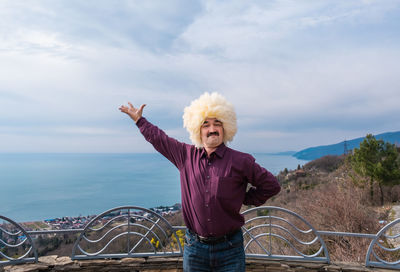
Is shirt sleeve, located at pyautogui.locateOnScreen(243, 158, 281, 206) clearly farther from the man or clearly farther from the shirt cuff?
the shirt cuff

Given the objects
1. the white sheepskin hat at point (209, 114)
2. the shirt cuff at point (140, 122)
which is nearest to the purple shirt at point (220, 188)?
the white sheepskin hat at point (209, 114)

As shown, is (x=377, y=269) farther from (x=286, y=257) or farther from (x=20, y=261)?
(x=20, y=261)

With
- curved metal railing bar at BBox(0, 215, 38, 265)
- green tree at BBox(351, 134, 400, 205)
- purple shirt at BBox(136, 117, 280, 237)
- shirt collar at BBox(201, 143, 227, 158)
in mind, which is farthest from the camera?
green tree at BBox(351, 134, 400, 205)

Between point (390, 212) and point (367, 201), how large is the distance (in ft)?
8.69

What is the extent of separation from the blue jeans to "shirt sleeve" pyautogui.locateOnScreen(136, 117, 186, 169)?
62 cm

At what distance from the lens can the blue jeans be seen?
6.42 feet

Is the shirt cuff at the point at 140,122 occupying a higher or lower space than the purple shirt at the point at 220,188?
higher

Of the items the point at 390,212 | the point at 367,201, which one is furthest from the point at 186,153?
the point at 367,201

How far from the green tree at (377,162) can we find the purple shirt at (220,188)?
13.0m

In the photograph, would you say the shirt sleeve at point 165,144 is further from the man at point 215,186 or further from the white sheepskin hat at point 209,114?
the white sheepskin hat at point 209,114

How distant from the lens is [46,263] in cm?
293

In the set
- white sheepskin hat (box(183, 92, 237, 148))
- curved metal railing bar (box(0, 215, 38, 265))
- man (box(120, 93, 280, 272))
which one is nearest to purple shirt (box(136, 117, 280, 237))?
man (box(120, 93, 280, 272))

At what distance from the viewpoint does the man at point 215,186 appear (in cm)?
196

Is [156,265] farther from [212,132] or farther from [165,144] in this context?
[212,132]
